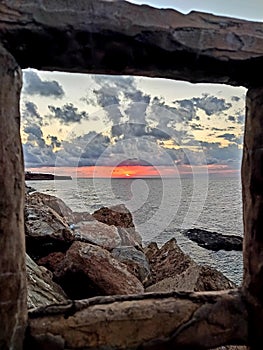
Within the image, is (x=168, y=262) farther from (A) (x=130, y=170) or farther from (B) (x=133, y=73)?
(B) (x=133, y=73)

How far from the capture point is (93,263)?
→ 1961 millimetres

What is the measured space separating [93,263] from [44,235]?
60cm

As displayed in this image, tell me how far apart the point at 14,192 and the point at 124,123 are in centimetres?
140

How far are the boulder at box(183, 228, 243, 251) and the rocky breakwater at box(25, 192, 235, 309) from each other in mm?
3170

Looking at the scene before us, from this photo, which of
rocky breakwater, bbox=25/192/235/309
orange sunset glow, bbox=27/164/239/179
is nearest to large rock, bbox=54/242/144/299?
rocky breakwater, bbox=25/192/235/309

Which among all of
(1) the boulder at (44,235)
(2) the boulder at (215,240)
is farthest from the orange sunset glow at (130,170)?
(2) the boulder at (215,240)

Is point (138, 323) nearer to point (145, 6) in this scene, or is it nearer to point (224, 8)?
point (145, 6)

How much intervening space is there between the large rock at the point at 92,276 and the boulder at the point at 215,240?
452cm

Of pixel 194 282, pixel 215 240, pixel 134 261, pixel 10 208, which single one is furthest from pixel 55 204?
pixel 215 240

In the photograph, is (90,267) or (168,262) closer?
(90,267)

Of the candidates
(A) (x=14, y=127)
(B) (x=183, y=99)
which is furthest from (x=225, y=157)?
(A) (x=14, y=127)

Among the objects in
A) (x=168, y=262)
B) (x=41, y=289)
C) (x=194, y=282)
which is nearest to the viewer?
(x=41, y=289)

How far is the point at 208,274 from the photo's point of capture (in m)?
2.45

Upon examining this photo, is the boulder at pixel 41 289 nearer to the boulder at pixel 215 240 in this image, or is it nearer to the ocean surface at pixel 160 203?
the ocean surface at pixel 160 203
